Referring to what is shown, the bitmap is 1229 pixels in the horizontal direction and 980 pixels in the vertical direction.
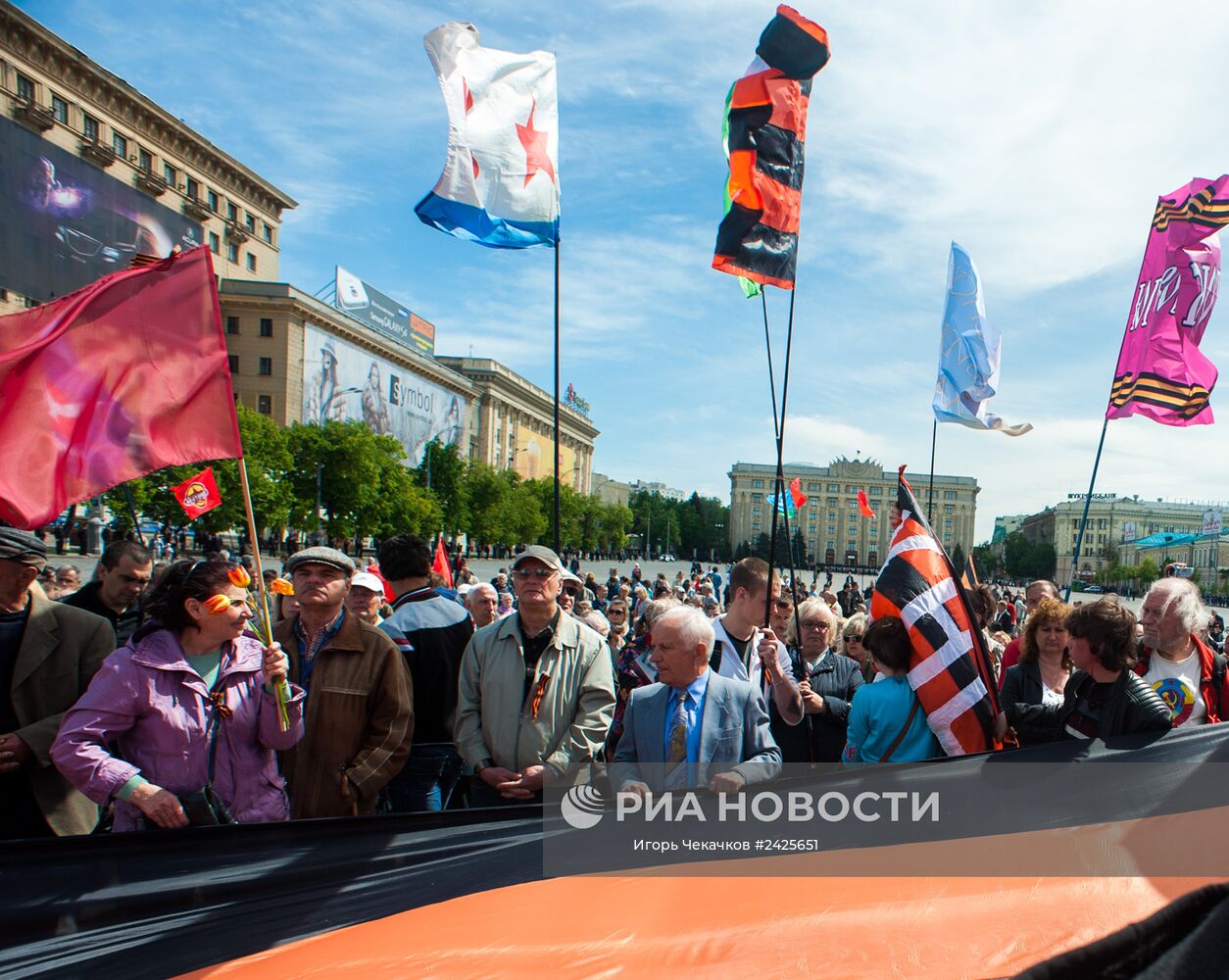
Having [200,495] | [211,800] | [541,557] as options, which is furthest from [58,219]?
[211,800]

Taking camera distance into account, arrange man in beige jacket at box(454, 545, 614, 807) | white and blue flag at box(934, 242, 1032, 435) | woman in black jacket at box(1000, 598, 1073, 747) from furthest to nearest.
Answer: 1. white and blue flag at box(934, 242, 1032, 435)
2. woman in black jacket at box(1000, 598, 1073, 747)
3. man in beige jacket at box(454, 545, 614, 807)

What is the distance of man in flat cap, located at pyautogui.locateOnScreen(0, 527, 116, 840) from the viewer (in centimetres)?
379

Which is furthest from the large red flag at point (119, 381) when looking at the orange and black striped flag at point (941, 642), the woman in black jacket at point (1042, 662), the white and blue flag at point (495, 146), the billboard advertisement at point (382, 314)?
the billboard advertisement at point (382, 314)

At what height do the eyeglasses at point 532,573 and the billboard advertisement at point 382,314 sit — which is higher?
the billboard advertisement at point 382,314

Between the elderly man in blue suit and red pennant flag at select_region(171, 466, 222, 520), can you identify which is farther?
red pennant flag at select_region(171, 466, 222, 520)

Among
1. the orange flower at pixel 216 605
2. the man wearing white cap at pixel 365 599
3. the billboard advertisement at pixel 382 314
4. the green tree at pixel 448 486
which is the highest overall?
the billboard advertisement at pixel 382 314

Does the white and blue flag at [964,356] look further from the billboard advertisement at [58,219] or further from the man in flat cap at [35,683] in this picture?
the billboard advertisement at [58,219]

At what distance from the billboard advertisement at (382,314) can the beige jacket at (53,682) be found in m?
75.0

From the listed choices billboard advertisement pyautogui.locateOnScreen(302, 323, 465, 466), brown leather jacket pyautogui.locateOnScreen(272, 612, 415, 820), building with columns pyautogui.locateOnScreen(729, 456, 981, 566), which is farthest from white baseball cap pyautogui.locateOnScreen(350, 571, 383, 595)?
building with columns pyautogui.locateOnScreen(729, 456, 981, 566)

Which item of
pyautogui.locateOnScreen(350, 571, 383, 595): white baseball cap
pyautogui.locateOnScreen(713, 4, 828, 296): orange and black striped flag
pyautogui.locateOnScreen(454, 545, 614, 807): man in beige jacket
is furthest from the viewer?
pyautogui.locateOnScreen(350, 571, 383, 595): white baseball cap

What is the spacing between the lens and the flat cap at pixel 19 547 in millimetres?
3928

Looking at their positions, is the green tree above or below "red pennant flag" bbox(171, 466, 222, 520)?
above

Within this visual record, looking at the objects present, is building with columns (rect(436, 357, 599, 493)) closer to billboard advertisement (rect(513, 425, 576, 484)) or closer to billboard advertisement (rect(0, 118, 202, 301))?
billboard advertisement (rect(513, 425, 576, 484))

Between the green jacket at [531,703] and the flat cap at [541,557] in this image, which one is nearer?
the green jacket at [531,703]
